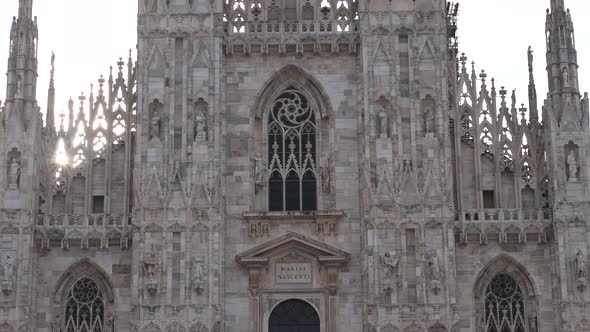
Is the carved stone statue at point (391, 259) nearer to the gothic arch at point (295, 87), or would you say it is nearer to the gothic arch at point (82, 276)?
the gothic arch at point (295, 87)

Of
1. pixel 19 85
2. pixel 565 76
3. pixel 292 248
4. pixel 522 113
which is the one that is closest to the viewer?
pixel 292 248

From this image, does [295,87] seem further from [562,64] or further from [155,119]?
[562,64]

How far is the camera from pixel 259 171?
31047 millimetres

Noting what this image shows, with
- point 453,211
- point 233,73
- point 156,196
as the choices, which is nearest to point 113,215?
point 156,196

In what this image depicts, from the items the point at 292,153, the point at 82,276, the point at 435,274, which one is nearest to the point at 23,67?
the point at 82,276

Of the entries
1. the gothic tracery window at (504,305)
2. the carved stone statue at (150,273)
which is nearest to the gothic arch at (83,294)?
the carved stone statue at (150,273)

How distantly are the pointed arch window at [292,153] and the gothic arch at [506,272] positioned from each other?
4.96 metres

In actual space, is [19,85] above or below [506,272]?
above

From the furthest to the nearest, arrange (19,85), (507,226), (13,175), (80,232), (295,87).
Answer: (295,87), (19,85), (80,232), (507,226), (13,175)

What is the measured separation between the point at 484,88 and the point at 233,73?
7.13 m

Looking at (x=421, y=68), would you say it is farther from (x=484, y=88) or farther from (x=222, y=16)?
(x=222, y=16)

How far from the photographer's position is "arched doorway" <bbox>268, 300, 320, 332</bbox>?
99.1ft

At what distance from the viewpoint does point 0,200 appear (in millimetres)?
30031

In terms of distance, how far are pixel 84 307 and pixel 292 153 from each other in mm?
7074
